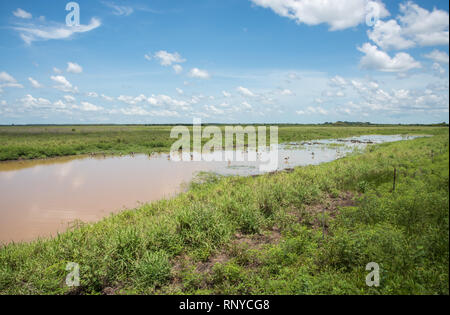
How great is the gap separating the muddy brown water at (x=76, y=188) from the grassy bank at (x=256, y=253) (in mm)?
2755

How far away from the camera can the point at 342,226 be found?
5797mm

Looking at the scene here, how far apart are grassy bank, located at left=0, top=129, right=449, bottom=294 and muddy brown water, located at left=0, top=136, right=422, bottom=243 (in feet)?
9.04

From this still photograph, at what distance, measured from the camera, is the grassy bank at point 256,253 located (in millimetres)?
3686

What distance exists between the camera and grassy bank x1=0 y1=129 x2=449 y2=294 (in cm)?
369

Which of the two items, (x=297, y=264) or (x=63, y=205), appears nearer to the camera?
(x=297, y=264)

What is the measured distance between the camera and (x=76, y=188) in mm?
12383

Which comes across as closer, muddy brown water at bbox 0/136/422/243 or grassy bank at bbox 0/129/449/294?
grassy bank at bbox 0/129/449/294

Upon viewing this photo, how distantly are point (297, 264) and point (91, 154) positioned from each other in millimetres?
23988

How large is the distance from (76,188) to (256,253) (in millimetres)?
10711

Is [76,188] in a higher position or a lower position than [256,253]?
lower

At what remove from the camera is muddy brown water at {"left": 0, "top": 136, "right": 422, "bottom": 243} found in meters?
8.53
